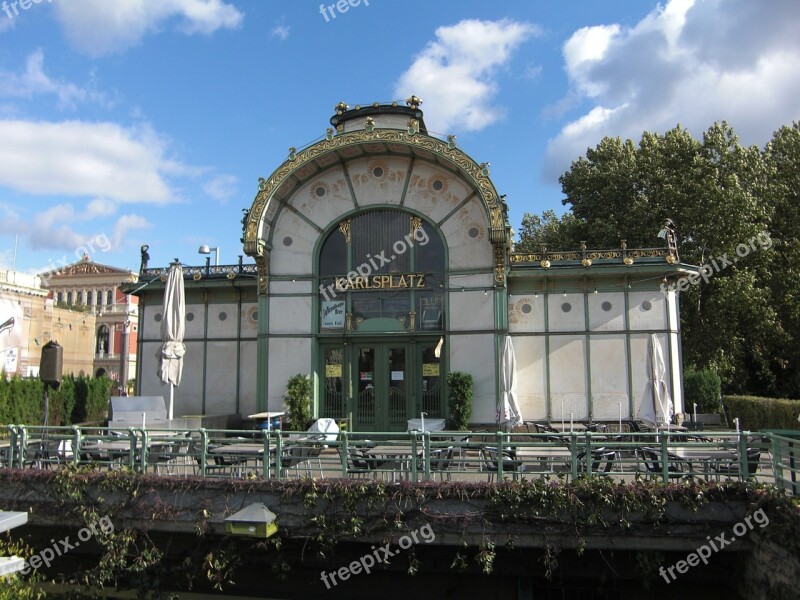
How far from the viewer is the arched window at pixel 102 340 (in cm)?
6904

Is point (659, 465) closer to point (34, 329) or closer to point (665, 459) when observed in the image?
Answer: point (665, 459)

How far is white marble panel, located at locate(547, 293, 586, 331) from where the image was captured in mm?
17984

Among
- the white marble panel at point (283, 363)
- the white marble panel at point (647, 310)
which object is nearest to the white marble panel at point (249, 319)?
the white marble panel at point (283, 363)

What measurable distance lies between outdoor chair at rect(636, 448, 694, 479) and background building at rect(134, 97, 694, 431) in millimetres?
6601

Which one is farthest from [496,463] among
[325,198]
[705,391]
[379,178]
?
[705,391]

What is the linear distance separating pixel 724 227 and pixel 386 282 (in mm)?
15582

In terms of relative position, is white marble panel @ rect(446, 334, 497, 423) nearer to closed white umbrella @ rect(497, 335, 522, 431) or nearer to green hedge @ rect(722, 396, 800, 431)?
closed white umbrella @ rect(497, 335, 522, 431)

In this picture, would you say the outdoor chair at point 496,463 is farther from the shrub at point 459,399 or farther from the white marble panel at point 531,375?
the white marble panel at point 531,375

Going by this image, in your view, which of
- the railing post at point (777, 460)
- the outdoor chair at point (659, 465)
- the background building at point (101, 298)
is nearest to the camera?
the railing post at point (777, 460)

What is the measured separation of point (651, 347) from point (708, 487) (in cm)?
579

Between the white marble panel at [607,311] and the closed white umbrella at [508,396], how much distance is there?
4.57 metres

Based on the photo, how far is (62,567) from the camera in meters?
11.0

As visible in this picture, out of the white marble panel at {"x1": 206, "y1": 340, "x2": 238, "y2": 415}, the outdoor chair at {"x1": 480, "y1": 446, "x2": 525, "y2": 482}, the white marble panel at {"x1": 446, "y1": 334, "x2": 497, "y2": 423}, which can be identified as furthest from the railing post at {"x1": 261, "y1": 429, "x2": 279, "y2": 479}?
the white marble panel at {"x1": 206, "y1": 340, "x2": 238, "y2": 415}

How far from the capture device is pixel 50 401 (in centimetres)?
2338
